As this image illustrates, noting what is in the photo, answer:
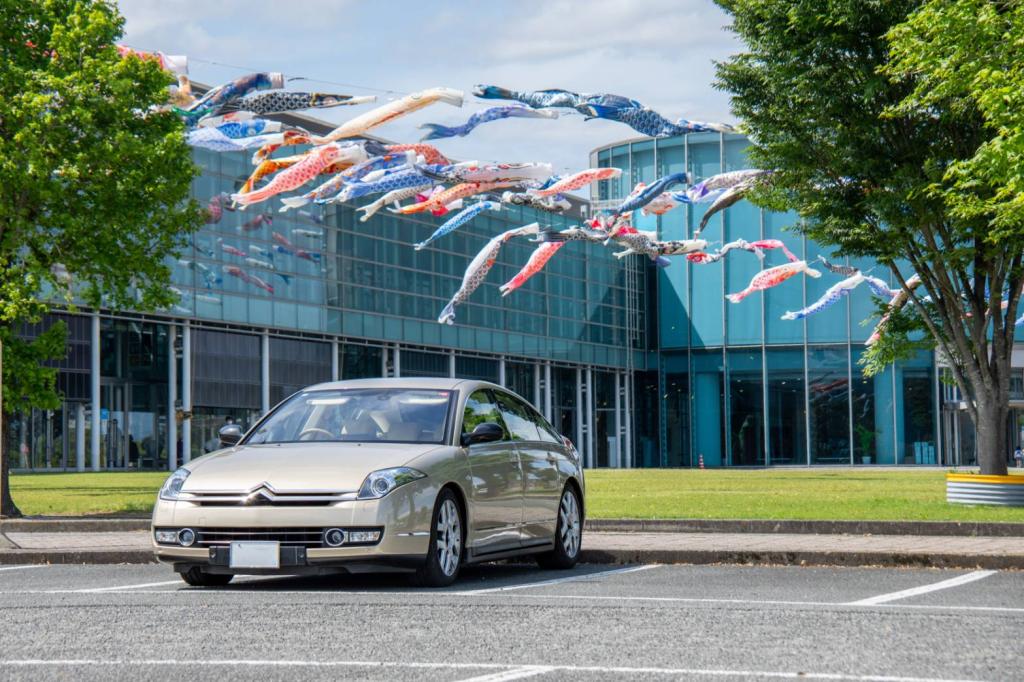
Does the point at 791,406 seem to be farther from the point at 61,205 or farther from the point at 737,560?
the point at 737,560

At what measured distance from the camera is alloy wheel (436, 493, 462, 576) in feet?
35.5

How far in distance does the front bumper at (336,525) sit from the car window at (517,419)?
2.06 meters

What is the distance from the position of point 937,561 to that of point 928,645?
529 centimetres

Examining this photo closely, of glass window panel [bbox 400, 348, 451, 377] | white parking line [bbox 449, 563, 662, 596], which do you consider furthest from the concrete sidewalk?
glass window panel [bbox 400, 348, 451, 377]

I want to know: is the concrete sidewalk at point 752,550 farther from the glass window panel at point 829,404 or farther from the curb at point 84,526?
the glass window panel at point 829,404

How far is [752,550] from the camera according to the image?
13.1m

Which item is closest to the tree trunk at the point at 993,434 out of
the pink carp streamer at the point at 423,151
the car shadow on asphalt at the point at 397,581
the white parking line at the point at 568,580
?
the white parking line at the point at 568,580

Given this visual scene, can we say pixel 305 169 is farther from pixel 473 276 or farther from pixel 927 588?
pixel 927 588

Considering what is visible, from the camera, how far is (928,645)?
7.67 metres

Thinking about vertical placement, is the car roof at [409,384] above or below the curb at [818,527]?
above

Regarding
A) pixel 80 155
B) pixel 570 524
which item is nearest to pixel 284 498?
pixel 570 524

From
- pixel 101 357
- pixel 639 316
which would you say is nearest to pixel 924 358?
pixel 639 316

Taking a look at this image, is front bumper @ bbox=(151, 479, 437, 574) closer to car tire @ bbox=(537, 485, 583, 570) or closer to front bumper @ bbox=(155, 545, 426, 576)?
front bumper @ bbox=(155, 545, 426, 576)

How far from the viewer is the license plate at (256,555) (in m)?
10.2
